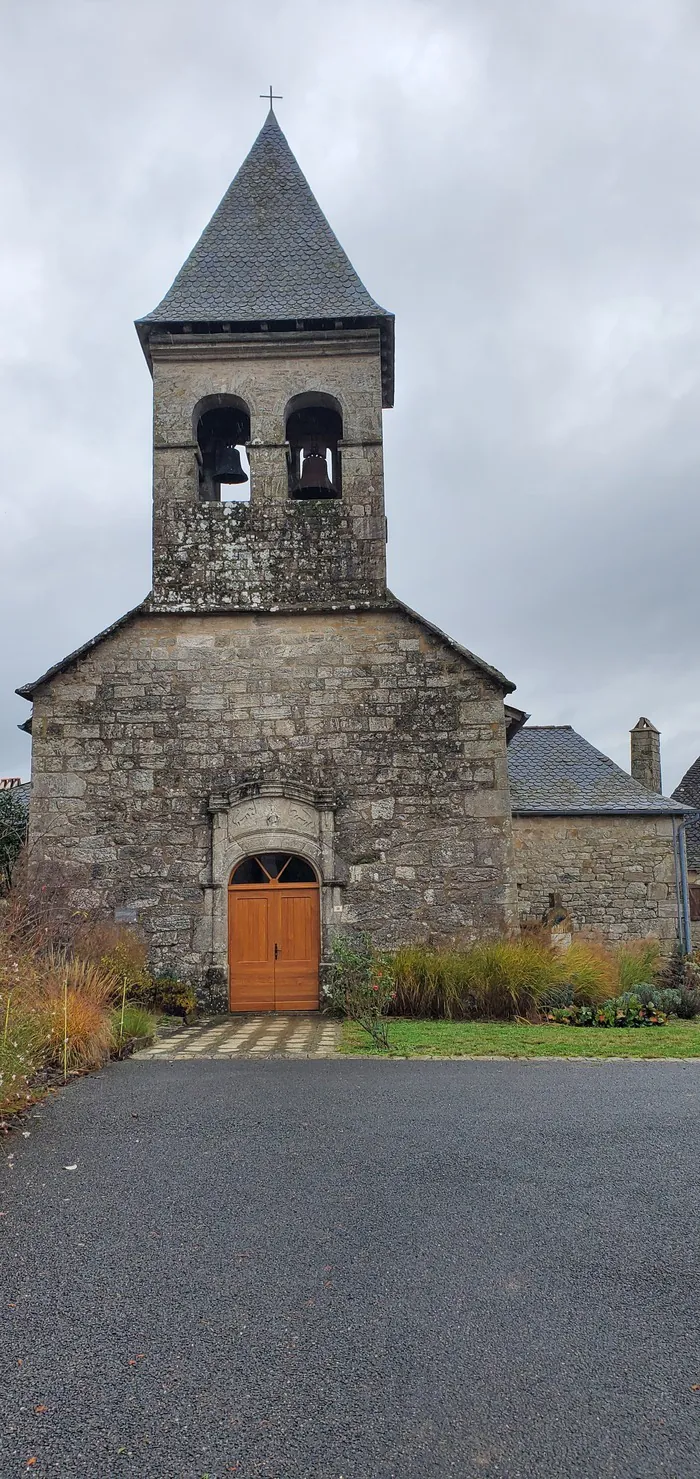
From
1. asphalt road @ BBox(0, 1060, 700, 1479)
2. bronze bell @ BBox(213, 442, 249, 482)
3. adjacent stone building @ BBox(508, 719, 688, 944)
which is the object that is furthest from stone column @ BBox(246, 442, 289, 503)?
asphalt road @ BBox(0, 1060, 700, 1479)

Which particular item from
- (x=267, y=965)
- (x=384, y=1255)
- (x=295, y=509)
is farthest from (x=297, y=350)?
(x=384, y=1255)

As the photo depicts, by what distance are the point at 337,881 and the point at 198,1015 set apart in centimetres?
232

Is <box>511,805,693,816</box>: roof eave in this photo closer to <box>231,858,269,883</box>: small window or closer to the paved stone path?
<box>231,858,269,883</box>: small window

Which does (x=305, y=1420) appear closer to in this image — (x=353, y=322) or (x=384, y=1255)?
(x=384, y=1255)

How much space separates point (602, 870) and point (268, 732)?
7.48 m

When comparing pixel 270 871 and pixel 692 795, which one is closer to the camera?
pixel 270 871

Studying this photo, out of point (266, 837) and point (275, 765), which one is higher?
point (275, 765)

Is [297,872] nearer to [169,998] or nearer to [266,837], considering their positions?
[266,837]

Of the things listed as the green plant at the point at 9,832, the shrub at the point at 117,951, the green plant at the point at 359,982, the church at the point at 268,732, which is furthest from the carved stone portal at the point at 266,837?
the green plant at the point at 9,832

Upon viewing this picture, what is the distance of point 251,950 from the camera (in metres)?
11.5

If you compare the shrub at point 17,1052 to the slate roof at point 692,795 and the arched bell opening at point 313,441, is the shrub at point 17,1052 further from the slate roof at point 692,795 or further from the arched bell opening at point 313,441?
the slate roof at point 692,795

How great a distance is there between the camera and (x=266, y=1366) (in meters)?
2.74

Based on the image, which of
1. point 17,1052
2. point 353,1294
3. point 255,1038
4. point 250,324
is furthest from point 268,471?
point 353,1294

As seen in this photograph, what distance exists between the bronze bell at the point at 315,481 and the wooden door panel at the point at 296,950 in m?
5.54
